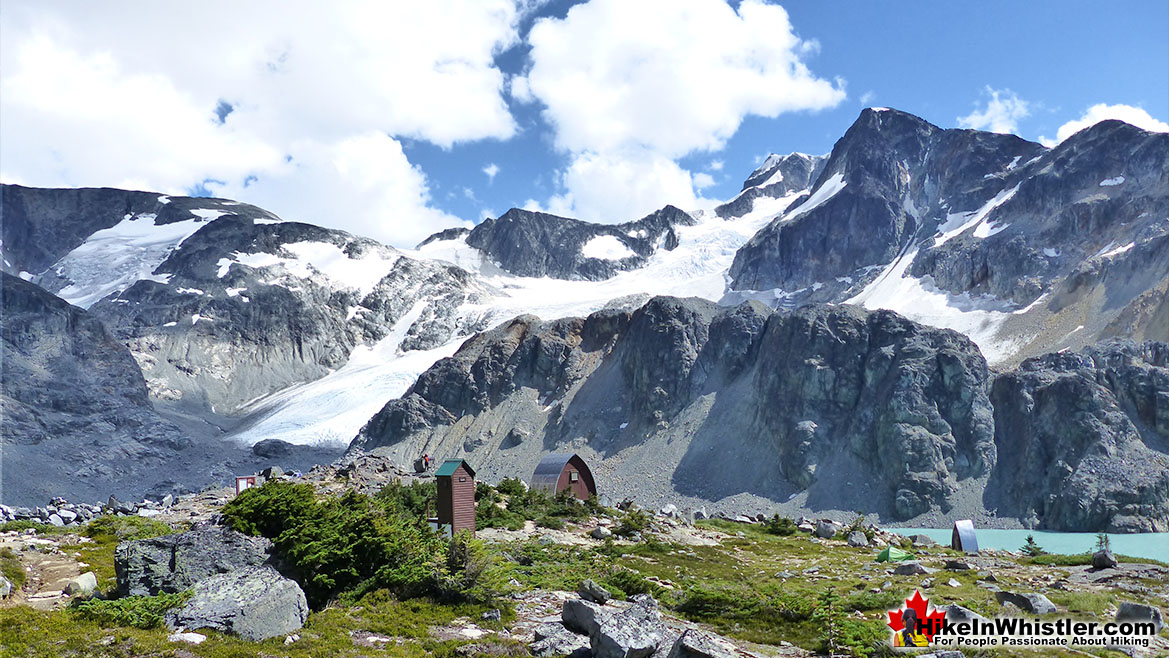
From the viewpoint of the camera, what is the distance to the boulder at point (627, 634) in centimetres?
1326

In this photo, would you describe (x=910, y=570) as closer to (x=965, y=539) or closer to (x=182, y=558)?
(x=965, y=539)

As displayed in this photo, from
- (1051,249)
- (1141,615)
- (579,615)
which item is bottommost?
(1141,615)

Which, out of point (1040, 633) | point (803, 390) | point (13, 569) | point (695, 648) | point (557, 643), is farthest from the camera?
point (803, 390)

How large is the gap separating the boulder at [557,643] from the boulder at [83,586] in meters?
10.0

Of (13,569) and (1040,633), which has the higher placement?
(13,569)

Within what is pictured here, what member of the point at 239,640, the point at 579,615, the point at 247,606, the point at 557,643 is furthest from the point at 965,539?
the point at 239,640

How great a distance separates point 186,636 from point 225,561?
2955mm

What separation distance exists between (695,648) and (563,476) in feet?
125

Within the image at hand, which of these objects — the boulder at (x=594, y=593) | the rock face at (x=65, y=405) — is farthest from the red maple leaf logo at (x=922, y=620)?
the rock face at (x=65, y=405)

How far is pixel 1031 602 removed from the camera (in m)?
19.0

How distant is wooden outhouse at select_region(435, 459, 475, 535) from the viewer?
2941 centimetres

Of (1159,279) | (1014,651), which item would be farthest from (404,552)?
(1159,279)

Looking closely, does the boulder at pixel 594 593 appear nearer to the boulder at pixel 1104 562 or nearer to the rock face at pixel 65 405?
the boulder at pixel 1104 562

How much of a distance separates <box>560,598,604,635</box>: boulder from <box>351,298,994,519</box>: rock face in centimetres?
6385
